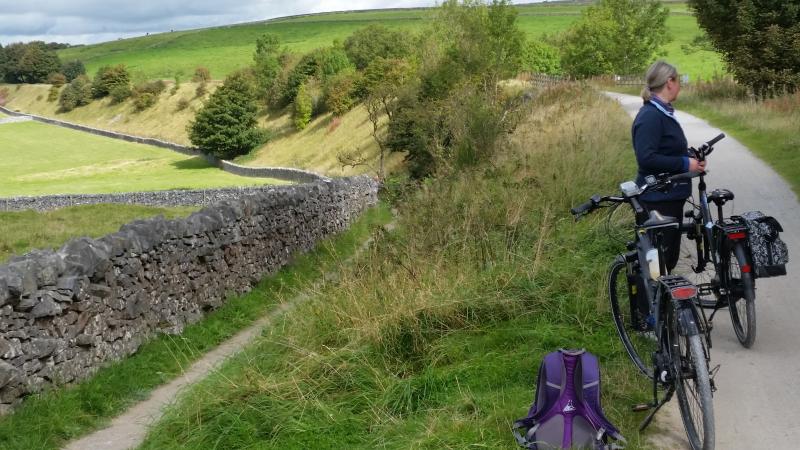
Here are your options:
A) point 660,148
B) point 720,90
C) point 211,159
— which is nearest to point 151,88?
point 211,159

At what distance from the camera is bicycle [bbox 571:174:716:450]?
4.43 meters

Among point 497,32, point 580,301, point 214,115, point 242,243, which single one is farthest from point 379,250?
point 214,115

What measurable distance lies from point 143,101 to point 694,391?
309ft

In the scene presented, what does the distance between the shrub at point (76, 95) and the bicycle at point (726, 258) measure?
104841mm

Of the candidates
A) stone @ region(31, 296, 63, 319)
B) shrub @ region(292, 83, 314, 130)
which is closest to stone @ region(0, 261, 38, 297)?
stone @ region(31, 296, 63, 319)

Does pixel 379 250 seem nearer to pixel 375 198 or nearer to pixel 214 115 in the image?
pixel 375 198

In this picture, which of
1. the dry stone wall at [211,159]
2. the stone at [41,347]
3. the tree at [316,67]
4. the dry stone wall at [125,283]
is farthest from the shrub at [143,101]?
the stone at [41,347]

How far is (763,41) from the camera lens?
29438 millimetres

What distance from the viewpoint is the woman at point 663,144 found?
19.5ft

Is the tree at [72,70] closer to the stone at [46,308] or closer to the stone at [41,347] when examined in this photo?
the stone at [46,308]

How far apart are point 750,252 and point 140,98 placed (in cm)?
9404

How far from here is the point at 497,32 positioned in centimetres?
5059

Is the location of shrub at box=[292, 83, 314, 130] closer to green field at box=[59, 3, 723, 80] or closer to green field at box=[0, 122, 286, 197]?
green field at box=[0, 122, 286, 197]

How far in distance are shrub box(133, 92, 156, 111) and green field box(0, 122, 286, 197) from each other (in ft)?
23.9
